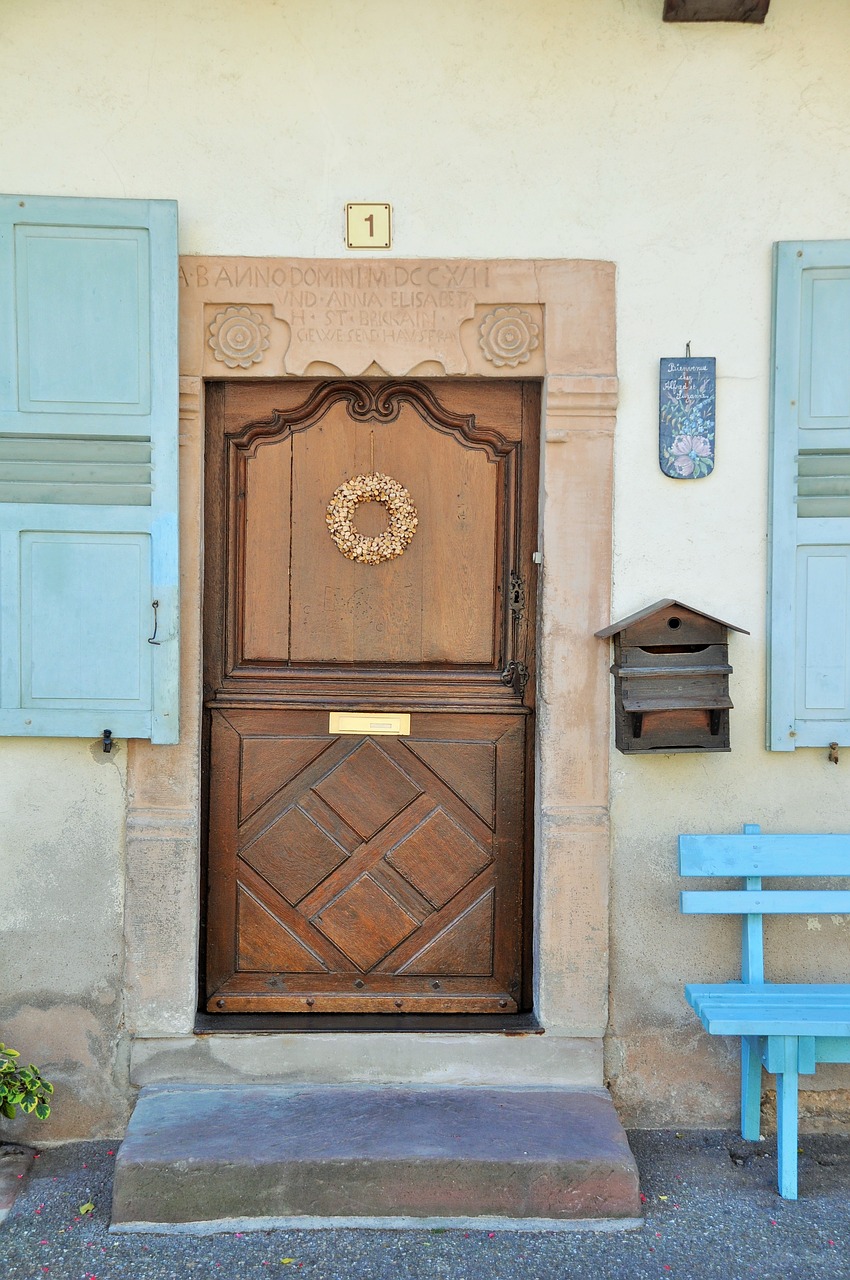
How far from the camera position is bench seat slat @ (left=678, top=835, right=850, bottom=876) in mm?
3293

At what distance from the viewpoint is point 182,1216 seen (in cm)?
294

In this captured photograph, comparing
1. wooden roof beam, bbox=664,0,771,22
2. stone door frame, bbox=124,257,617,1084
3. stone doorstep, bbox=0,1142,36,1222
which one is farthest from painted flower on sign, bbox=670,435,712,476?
stone doorstep, bbox=0,1142,36,1222

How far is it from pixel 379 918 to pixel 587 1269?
1.25 meters

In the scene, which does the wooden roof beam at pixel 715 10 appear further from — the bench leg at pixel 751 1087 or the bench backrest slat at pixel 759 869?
the bench leg at pixel 751 1087

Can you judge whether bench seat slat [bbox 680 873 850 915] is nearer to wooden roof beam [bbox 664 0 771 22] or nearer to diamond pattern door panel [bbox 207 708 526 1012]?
diamond pattern door panel [bbox 207 708 526 1012]

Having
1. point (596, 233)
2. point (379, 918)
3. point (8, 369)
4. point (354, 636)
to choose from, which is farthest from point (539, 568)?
point (8, 369)

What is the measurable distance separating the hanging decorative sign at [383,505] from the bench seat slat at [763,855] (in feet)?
4.60

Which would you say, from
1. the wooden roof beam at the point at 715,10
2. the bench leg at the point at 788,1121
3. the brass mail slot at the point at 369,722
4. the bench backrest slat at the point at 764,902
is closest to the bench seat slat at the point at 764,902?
the bench backrest slat at the point at 764,902

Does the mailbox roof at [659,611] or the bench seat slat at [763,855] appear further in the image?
→ the bench seat slat at [763,855]

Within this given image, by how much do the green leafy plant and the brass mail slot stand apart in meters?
1.44

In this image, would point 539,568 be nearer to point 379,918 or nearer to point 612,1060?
point 379,918

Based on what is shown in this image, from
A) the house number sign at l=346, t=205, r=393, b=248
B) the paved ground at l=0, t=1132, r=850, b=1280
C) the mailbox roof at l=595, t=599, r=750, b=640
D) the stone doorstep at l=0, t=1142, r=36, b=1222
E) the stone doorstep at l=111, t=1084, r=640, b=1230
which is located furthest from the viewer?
the house number sign at l=346, t=205, r=393, b=248

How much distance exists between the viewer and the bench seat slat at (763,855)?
3.29 m

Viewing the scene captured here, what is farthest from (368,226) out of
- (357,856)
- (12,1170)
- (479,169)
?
(12,1170)
